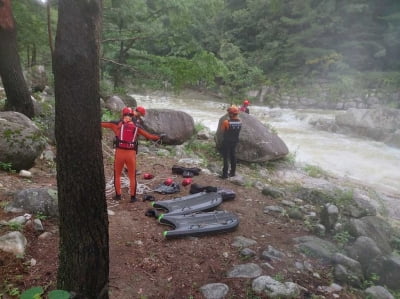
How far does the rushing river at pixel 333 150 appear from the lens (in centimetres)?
974

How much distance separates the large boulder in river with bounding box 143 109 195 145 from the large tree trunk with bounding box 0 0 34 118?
→ 2.95 metres

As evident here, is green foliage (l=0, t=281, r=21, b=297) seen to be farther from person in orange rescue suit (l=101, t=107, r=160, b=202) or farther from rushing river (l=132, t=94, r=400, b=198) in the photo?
rushing river (l=132, t=94, r=400, b=198)

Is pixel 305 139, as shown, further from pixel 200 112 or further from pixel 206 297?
pixel 206 297

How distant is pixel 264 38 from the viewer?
27.9 metres

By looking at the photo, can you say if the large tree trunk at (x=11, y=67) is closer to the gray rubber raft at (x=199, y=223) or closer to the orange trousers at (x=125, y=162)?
the orange trousers at (x=125, y=162)

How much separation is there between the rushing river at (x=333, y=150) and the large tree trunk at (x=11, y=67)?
22.0ft

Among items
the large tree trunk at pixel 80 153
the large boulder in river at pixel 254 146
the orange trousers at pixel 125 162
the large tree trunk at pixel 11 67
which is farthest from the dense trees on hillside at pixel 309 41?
the large tree trunk at pixel 80 153

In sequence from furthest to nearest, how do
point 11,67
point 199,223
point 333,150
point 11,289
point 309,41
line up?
point 309,41 < point 333,150 < point 11,67 < point 199,223 < point 11,289

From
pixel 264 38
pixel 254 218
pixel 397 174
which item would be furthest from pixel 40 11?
pixel 264 38

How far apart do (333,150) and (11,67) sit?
33.1 ft

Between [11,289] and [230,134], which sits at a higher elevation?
[230,134]

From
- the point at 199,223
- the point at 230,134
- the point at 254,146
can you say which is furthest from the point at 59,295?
the point at 254,146

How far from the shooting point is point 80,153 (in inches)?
91.8

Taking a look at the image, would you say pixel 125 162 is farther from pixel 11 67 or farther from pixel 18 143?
pixel 11 67
